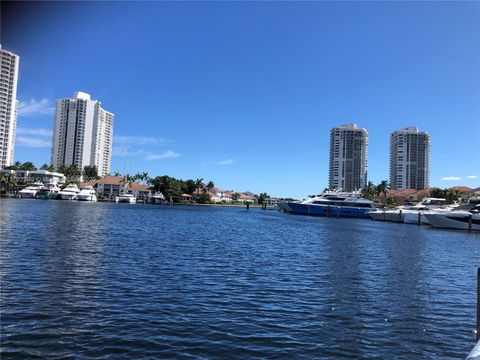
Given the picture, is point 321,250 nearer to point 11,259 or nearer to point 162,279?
point 162,279

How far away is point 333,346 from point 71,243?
26.8 m

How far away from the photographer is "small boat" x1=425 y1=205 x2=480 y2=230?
82.0 m

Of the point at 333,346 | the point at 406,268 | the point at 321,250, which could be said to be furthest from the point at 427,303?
the point at 321,250

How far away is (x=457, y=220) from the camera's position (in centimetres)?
8369

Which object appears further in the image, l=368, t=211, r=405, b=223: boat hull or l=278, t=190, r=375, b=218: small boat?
l=278, t=190, r=375, b=218: small boat

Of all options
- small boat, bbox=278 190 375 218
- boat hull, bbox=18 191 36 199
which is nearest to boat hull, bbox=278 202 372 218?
small boat, bbox=278 190 375 218

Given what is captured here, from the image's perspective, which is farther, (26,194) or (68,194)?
(26,194)

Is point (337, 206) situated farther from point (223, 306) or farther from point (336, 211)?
point (223, 306)

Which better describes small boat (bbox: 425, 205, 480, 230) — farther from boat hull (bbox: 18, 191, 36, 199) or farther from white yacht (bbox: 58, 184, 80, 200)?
boat hull (bbox: 18, 191, 36, 199)

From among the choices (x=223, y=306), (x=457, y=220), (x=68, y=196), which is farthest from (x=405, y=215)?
(x=68, y=196)

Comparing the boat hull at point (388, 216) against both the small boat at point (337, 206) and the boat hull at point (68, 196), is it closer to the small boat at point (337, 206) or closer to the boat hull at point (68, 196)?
the small boat at point (337, 206)

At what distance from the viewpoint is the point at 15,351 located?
10930 millimetres

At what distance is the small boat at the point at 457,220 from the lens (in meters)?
82.0

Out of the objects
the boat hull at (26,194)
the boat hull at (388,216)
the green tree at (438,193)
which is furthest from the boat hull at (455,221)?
the boat hull at (26,194)
